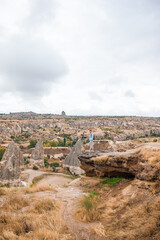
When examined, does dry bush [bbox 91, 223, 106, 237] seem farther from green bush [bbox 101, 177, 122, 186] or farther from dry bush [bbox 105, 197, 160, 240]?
green bush [bbox 101, 177, 122, 186]

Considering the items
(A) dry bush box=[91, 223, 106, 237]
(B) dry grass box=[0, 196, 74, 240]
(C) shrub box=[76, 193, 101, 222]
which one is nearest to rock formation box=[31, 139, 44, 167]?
(B) dry grass box=[0, 196, 74, 240]

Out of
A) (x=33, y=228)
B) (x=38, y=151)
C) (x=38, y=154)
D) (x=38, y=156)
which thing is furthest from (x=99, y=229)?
(x=38, y=156)

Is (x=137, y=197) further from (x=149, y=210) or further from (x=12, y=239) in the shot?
(x=12, y=239)

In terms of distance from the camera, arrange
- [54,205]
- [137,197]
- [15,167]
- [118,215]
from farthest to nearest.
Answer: [15,167], [54,205], [137,197], [118,215]

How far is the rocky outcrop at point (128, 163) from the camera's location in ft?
17.5

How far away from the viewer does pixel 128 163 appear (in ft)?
22.3

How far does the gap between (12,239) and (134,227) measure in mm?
2495

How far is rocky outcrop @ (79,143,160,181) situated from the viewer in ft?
17.5

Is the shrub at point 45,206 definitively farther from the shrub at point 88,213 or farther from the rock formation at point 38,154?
the rock formation at point 38,154

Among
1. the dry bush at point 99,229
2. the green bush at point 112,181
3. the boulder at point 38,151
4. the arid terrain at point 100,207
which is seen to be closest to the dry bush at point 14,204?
the arid terrain at point 100,207

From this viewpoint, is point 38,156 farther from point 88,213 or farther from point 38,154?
point 88,213

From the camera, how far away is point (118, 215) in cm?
420

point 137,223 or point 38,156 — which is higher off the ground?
point 137,223

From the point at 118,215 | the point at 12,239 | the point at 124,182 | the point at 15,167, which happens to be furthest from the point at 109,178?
the point at 15,167
